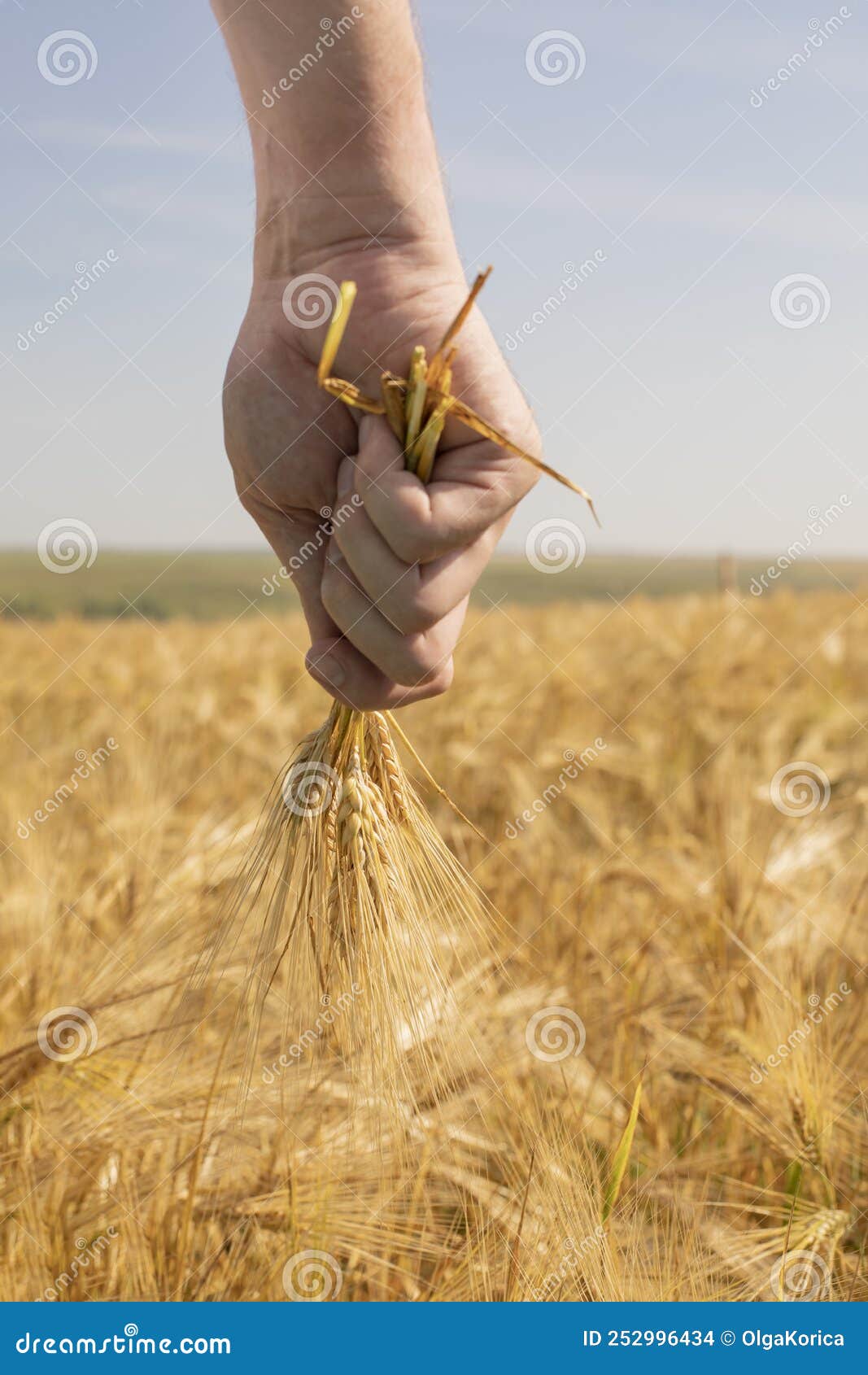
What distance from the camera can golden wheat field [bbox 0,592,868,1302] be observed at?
115 centimetres

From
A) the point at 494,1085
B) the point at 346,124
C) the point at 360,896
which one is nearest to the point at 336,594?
the point at 360,896

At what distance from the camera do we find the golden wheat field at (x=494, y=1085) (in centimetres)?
115

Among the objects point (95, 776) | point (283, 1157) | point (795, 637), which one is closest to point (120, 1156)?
point (283, 1157)

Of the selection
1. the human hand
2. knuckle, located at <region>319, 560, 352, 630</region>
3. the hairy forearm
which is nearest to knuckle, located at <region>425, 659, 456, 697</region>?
the human hand

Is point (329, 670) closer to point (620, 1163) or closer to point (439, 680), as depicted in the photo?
point (439, 680)

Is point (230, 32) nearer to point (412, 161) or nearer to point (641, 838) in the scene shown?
point (412, 161)

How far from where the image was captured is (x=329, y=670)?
988 millimetres

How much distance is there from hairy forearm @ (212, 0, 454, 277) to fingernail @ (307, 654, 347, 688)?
37 centimetres

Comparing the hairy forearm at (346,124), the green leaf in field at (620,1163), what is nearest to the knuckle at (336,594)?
the hairy forearm at (346,124)

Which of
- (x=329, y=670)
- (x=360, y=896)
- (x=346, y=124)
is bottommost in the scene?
(x=360, y=896)

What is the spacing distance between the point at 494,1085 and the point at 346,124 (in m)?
0.93

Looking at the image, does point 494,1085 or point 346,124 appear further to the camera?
point 494,1085

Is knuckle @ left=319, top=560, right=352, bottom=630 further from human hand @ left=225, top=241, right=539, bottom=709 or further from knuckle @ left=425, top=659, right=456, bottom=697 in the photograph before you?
knuckle @ left=425, top=659, right=456, bottom=697

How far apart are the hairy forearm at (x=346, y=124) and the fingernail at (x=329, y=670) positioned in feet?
1.22
